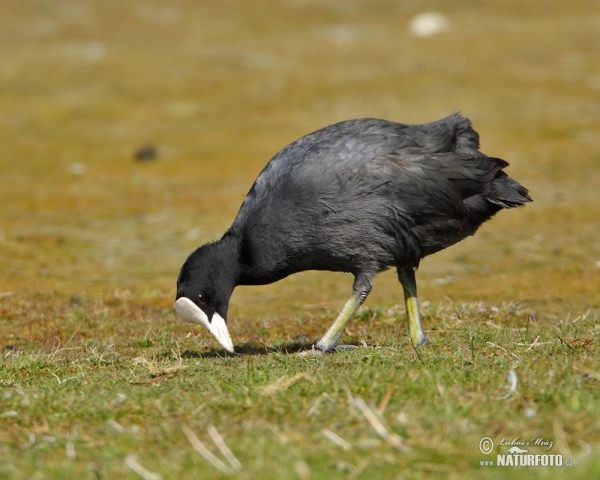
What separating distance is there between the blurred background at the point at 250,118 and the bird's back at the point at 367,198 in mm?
3310

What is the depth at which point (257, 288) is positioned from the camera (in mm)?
13875

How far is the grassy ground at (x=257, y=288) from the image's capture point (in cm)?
463

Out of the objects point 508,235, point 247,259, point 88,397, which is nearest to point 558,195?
point 508,235

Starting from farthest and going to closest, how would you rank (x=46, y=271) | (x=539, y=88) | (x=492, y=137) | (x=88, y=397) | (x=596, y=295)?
(x=539, y=88) → (x=492, y=137) → (x=46, y=271) → (x=596, y=295) → (x=88, y=397)

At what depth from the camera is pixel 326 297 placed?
12.3 m

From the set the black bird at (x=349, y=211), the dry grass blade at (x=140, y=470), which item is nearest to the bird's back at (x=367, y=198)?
the black bird at (x=349, y=211)

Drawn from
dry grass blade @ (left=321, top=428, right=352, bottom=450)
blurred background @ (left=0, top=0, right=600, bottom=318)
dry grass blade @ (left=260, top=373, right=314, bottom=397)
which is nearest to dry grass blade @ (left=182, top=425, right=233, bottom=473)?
dry grass blade @ (left=321, top=428, right=352, bottom=450)

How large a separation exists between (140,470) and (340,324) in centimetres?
375

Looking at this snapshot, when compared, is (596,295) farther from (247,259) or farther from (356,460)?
(356,460)

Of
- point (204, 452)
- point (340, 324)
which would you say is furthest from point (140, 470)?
point (340, 324)

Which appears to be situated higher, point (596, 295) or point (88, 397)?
point (88, 397)

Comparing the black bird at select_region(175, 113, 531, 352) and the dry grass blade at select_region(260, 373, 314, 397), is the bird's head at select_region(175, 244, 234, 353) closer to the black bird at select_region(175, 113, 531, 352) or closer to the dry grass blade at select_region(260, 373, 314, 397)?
the black bird at select_region(175, 113, 531, 352)

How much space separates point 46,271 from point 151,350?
715cm

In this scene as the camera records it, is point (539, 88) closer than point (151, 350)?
No
